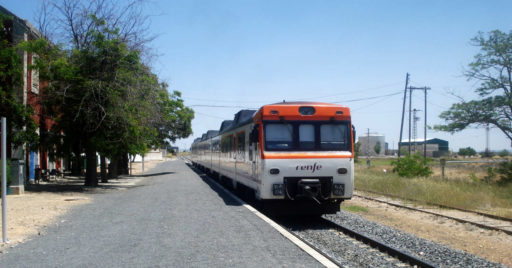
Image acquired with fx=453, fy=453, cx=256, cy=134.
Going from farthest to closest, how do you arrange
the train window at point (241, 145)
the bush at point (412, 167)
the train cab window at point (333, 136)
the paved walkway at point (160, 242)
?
the bush at point (412, 167)
the train window at point (241, 145)
the train cab window at point (333, 136)
the paved walkway at point (160, 242)

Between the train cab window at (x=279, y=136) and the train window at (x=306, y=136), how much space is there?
0.83ft

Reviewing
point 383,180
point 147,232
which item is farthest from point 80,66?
point 383,180

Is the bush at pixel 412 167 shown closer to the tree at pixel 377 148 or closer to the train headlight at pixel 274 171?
the train headlight at pixel 274 171

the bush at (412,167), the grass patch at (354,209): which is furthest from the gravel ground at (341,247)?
the bush at (412,167)

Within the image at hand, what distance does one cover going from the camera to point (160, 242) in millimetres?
8047

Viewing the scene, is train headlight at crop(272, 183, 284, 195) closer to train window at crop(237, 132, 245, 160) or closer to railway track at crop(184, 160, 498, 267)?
railway track at crop(184, 160, 498, 267)

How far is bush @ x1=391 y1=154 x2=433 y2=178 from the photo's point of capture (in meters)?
25.8

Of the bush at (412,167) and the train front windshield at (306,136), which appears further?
the bush at (412,167)

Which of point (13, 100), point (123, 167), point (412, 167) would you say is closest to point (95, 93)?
point (13, 100)

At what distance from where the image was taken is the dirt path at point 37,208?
9359 mm

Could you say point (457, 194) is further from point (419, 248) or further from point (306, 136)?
point (419, 248)

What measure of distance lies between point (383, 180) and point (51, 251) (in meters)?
19.4

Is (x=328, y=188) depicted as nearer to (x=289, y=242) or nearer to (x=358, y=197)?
(x=289, y=242)

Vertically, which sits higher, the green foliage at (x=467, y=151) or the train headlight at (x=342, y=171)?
the train headlight at (x=342, y=171)
